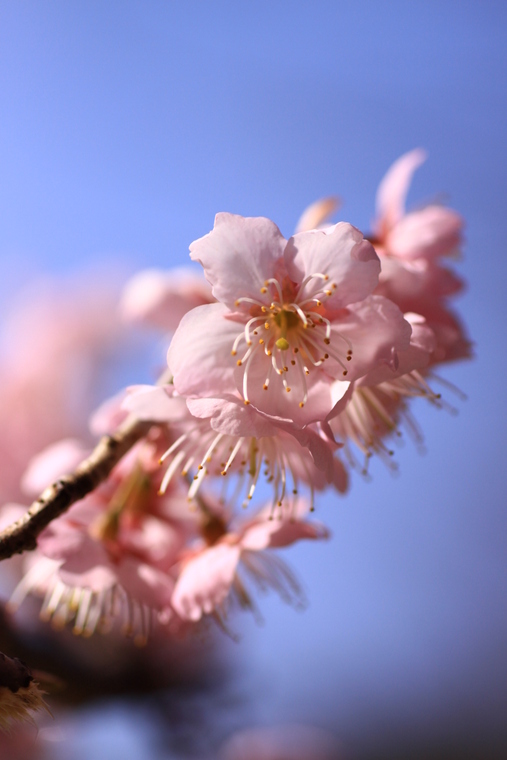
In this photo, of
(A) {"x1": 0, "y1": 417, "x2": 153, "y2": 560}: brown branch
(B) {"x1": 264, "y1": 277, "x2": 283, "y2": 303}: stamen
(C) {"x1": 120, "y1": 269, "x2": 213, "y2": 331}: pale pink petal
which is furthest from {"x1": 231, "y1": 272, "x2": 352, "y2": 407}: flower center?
(C) {"x1": 120, "y1": 269, "x2": 213, "y2": 331}: pale pink petal

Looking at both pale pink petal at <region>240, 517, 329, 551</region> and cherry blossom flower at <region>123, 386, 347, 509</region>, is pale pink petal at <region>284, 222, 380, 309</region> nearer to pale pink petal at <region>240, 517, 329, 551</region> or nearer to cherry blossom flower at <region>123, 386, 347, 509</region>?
→ cherry blossom flower at <region>123, 386, 347, 509</region>

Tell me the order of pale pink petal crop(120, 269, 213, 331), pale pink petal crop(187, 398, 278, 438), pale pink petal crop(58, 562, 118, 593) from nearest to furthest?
1. pale pink petal crop(187, 398, 278, 438)
2. pale pink petal crop(58, 562, 118, 593)
3. pale pink petal crop(120, 269, 213, 331)

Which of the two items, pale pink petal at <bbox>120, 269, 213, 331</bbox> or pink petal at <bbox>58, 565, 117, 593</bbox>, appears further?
pale pink petal at <bbox>120, 269, 213, 331</bbox>

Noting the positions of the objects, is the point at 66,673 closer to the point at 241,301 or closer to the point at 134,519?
the point at 134,519

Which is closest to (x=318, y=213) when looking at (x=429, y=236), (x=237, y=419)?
(x=429, y=236)

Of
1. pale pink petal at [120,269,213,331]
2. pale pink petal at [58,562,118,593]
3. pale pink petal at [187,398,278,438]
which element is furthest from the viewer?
pale pink petal at [120,269,213,331]

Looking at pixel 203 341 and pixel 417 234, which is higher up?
pixel 417 234

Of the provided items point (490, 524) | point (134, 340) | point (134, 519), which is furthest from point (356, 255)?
point (490, 524)
